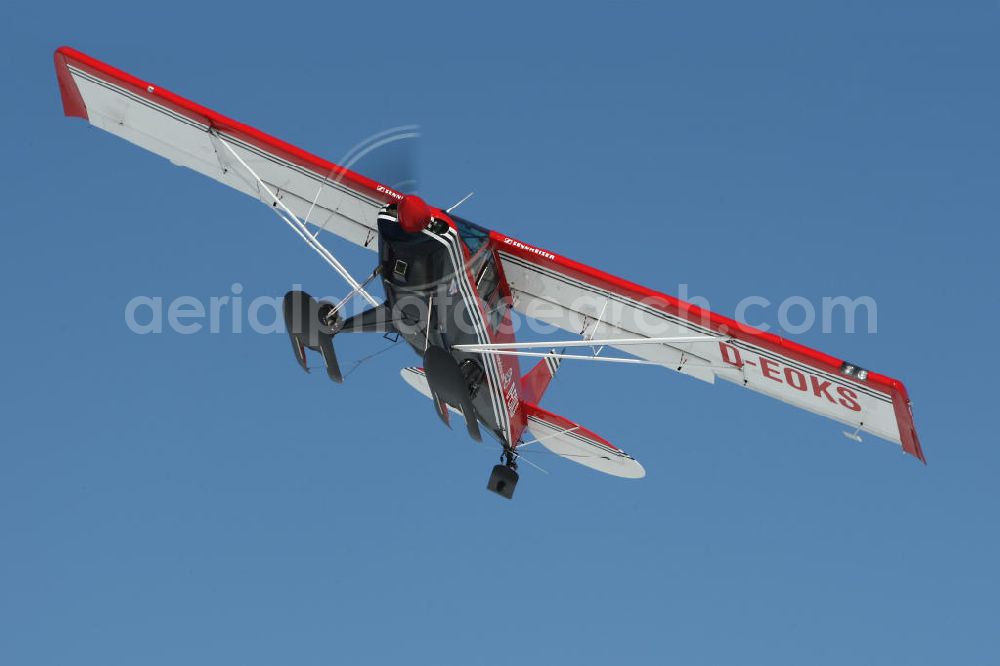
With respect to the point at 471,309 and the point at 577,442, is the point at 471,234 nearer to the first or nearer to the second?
the point at 471,309

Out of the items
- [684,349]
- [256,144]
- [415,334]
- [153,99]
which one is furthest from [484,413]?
[153,99]

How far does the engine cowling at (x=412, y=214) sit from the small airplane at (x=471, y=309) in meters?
0.02

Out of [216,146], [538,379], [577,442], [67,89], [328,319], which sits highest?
[67,89]

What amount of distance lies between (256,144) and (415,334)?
4870 mm

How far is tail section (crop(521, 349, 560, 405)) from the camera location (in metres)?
22.3

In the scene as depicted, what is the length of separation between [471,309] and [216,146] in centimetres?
576

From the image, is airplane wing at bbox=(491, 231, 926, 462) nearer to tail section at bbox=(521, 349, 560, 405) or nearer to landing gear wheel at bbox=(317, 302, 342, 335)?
tail section at bbox=(521, 349, 560, 405)

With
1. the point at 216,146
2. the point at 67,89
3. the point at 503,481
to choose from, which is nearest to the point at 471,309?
the point at 503,481

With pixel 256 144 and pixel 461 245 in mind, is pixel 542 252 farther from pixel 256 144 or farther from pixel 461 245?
pixel 256 144

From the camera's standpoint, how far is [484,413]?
2081 cm

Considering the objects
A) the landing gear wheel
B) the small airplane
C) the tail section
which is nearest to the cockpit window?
the small airplane

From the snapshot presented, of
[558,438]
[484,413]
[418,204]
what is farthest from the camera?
[558,438]

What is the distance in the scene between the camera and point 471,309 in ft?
64.0

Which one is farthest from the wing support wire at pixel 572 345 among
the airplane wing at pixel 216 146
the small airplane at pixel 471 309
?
the airplane wing at pixel 216 146
